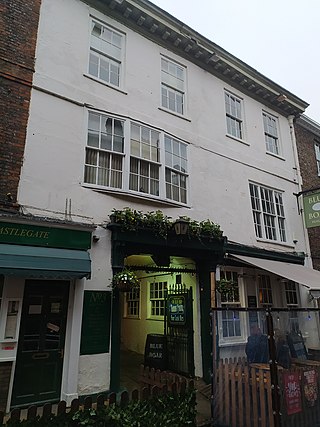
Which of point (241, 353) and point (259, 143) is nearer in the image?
point (241, 353)

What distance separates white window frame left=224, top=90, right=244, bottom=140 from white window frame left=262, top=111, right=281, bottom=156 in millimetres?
1564

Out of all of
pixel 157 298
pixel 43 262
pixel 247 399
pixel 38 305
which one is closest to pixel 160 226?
pixel 43 262

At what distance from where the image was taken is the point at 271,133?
45.3 ft

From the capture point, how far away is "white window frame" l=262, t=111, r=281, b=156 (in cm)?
1361

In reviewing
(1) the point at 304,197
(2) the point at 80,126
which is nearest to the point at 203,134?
(2) the point at 80,126

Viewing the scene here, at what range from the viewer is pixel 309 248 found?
13.2 m

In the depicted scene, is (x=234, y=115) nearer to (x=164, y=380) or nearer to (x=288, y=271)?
(x=288, y=271)

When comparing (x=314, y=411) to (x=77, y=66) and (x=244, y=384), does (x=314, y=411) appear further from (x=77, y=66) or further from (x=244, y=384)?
(x=77, y=66)

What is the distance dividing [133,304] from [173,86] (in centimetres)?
880

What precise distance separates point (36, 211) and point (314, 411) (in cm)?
662

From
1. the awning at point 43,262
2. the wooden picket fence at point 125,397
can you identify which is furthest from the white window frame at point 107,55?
the wooden picket fence at point 125,397

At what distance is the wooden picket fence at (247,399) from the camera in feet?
16.0

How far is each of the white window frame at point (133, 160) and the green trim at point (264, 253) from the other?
225 centimetres

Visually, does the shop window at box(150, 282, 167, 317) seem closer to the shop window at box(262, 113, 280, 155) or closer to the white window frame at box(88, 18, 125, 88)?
the white window frame at box(88, 18, 125, 88)
